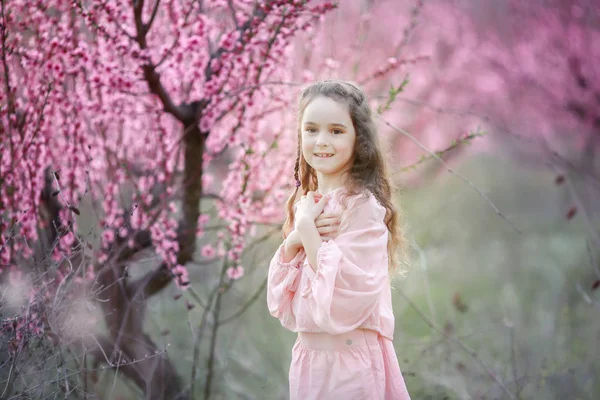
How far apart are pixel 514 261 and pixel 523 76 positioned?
233cm

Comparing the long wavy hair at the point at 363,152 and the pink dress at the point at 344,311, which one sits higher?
the long wavy hair at the point at 363,152

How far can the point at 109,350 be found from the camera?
11.5ft

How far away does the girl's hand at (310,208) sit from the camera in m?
1.89

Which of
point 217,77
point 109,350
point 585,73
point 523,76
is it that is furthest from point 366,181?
point 523,76

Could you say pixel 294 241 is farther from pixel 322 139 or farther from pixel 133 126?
pixel 133 126

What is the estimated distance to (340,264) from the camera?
5.89 feet

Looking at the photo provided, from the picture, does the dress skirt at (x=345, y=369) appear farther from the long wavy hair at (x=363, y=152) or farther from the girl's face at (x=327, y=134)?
the girl's face at (x=327, y=134)

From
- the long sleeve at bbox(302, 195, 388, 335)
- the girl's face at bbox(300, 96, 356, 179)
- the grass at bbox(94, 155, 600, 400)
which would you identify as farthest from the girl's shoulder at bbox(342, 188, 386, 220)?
the grass at bbox(94, 155, 600, 400)

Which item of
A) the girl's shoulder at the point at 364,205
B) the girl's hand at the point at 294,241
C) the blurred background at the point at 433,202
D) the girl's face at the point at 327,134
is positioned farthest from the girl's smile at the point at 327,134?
the blurred background at the point at 433,202

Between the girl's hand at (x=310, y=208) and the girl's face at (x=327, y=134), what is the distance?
9 centimetres

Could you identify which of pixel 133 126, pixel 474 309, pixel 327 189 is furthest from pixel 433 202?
pixel 327 189

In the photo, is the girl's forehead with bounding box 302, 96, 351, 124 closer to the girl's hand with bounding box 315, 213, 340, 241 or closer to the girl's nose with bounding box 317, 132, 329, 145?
the girl's nose with bounding box 317, 132, 329, 145

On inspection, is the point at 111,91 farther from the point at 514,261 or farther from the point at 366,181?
the point at 514,261

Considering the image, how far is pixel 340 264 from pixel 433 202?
6192 millimetres
